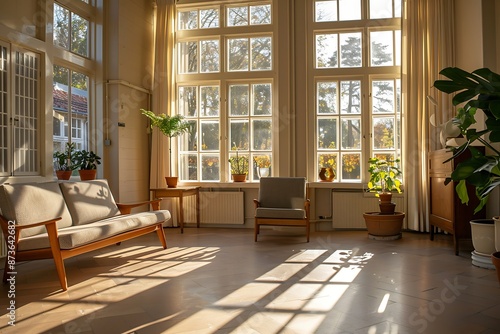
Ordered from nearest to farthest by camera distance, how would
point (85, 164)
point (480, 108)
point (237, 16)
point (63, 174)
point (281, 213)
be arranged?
1. point (480, 108)
2. point (63, 174)
3. point (281, 213)
4. point (85, 164)
5. point (237, 16)

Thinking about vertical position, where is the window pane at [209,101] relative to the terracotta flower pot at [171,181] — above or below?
above

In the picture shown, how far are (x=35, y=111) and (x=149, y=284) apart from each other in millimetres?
2734

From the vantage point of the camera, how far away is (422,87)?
6.13 meters

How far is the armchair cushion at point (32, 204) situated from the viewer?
367cm

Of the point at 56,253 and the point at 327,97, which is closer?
the point at 56,253

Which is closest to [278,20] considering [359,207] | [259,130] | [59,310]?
[259,130]

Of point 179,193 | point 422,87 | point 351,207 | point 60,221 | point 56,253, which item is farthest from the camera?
point 351,207

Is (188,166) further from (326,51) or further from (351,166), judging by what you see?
(326,51)

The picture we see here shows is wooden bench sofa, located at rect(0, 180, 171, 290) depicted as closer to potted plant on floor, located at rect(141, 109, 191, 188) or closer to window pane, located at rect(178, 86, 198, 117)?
potted plant on floor, located at rect(141, 109, 191, 188)

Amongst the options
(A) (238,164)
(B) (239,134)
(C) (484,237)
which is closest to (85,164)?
(A) (238,164)

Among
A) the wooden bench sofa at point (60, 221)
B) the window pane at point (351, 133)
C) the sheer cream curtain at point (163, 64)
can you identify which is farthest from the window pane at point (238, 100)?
the wooden bench sofa at point (60, 221)

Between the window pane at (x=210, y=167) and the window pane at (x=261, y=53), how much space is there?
1628 mm

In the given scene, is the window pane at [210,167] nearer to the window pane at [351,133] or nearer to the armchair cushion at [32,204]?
the window pane at [351,133]

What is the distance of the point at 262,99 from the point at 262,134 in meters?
0.57
